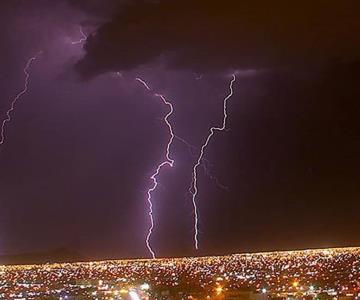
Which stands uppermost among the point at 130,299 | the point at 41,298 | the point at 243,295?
the point at 41,298

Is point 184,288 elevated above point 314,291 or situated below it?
above

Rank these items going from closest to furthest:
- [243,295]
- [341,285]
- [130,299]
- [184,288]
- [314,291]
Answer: [130,299] < [243,295] < [314,291] < [341,285] < [184,288]

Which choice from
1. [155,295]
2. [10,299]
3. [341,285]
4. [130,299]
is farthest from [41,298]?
[130,299]

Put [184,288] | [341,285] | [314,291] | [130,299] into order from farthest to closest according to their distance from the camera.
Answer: [184,288] < [341,285] < [314,291] < [130,299]

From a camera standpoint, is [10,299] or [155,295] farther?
[10,299]

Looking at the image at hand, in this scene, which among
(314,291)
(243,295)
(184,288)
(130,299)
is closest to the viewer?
(130,299)

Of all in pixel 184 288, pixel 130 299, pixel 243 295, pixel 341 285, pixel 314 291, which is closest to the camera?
pixel 130 299

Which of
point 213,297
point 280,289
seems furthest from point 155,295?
point 280,289

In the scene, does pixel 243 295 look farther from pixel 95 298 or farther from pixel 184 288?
pixel 184 288

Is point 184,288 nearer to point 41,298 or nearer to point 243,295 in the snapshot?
point 41,298
